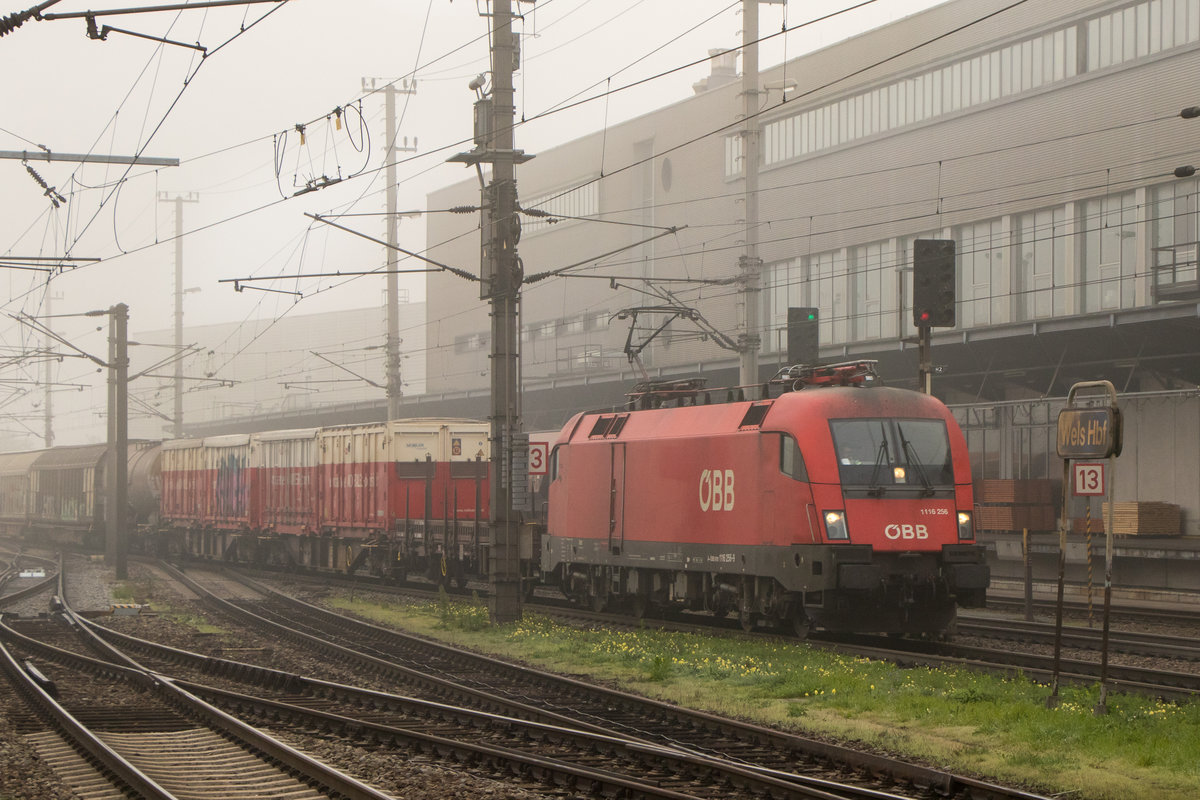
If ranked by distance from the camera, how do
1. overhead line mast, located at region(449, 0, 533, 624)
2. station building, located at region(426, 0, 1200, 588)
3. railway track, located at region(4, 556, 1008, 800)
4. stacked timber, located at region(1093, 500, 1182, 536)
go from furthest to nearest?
station building, located at region(426, 0, 1200, 588) → stacked timber, located at region(1093, 500, 1182, 536) → overhead line mast, located at region(449, 0, 533, 624) → railway track, located at region(4, 556, 1008, 800)

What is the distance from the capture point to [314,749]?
37.8 ft

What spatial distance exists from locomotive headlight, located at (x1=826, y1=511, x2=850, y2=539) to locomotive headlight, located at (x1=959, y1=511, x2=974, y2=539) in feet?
5.46

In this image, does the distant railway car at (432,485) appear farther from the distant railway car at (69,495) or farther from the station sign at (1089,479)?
the distant railway car at (69,495)

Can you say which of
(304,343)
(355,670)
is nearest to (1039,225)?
(355,670)

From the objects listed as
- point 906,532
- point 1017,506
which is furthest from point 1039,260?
point 906,532

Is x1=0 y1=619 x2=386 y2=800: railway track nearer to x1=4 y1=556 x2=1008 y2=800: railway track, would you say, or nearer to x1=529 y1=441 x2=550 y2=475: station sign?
x1=4 y1=556 x2=1008 y2=800: railway track

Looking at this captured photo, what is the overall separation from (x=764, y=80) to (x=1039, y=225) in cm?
1353

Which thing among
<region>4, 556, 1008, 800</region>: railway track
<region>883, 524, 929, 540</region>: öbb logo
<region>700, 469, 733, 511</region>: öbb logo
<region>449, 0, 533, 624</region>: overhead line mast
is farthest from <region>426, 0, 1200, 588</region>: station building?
<region>4, 556, 1008, 800</region>: railway track

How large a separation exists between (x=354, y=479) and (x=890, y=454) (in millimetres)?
18788

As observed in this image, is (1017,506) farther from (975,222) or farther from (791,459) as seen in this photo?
(791,459)

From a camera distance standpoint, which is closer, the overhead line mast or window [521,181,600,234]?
the overhead line mast

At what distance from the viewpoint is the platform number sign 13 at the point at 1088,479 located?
17.3 meters

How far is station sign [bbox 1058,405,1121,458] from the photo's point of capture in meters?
11.6

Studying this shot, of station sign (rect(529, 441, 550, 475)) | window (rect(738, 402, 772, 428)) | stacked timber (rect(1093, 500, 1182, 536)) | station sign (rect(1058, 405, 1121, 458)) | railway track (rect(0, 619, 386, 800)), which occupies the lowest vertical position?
railway track (rect(0, 619, 386, 800))
